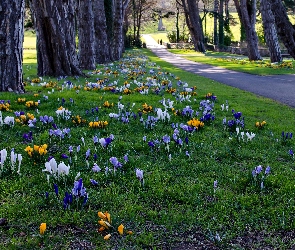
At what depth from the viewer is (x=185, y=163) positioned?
14.9ft

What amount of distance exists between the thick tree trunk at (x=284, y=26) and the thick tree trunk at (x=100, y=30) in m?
15.8

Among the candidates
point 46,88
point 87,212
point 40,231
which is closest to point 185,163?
point 87,212

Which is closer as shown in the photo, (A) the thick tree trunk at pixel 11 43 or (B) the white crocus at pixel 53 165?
(B) the white crocus at pixel 53 165

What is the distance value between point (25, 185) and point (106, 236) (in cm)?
140

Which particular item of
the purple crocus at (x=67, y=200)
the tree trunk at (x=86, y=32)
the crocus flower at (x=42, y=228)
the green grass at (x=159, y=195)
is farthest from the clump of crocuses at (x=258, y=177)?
the tree trunk at (x=86, y=32)

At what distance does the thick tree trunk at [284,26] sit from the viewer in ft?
31.3

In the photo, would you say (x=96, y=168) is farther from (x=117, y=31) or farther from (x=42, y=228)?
(x=117, y=31)

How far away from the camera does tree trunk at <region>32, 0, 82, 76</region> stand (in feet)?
44.0

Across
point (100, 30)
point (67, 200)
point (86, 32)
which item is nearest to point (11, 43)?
point (67, 200)

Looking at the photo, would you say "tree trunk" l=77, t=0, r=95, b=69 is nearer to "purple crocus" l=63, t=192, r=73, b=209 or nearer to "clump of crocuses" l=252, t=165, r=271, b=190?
"clump of crocuses" l=252, t=165, r=271, b=190

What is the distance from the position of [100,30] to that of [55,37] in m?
11.2

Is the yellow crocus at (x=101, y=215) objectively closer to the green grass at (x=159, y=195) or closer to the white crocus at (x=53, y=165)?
the green grass at (x=159, y=195)

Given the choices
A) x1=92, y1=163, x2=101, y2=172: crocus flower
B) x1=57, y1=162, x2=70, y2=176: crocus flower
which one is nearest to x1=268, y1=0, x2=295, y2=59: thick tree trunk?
x1=92, y1=163, x2=101, y2=172: crocus flower

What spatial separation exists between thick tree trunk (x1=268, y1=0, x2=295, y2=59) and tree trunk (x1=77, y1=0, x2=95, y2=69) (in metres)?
11.0
